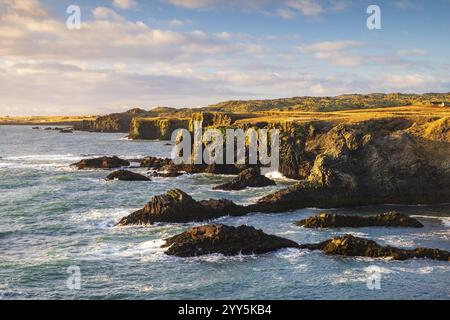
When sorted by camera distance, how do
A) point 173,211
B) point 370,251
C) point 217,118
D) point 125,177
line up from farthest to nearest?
1. point 217,118
2. point 125,177
3. point 173,211
4. point 370,251

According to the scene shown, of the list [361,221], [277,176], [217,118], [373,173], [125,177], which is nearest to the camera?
[361,221]

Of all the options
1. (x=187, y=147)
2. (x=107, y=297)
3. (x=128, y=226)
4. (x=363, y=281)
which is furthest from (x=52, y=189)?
(x=363, y=281)

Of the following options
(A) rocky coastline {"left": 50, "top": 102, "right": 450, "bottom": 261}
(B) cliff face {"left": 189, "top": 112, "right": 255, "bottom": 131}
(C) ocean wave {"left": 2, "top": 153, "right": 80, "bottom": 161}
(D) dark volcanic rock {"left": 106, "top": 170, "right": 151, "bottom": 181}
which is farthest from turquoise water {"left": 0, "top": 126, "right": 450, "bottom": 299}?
(C) ocean wave {"left": 2, "top": 153, "right": 80, "bottom": 161}

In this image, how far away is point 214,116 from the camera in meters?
104

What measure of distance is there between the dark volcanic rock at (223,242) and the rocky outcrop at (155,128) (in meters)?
132

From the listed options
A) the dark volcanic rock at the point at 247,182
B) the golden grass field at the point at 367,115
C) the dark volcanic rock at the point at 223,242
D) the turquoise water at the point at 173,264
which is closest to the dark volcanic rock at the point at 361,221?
the turquoise water at the point at 173,264

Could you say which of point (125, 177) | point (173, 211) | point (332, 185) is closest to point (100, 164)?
point (125, 177)

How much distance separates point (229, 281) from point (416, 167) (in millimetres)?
32113

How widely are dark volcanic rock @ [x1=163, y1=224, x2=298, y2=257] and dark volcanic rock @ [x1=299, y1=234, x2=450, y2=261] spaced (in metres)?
2.73

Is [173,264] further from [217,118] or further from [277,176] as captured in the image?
[217,118]

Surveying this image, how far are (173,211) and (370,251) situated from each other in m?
16.5

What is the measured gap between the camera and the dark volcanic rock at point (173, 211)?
42.8 m

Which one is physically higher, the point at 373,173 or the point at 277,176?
the point at 373,173

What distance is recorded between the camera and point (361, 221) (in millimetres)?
42281
